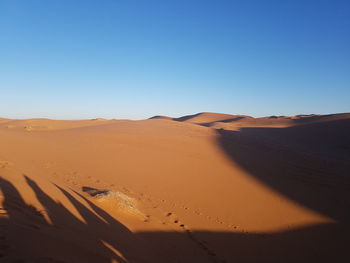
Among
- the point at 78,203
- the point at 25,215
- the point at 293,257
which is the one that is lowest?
the point at 293,257

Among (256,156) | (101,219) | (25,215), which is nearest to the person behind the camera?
(25,215)

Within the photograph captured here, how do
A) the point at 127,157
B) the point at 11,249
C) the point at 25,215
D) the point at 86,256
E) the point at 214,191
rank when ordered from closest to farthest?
1. the point at 11,249
2. the point at 86,256
3. the point at 25,215
4. the point at 214,191
5. the point at 127,157

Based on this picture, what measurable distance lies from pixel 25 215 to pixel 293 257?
4.68 metres

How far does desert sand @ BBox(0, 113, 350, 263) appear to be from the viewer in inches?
114

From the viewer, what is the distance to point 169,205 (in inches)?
220

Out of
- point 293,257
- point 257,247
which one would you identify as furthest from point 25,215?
point 293,257

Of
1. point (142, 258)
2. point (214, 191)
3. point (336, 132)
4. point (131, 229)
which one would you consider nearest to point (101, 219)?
point (131, 229)

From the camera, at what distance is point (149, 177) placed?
7.31m

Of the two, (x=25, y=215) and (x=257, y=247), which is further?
(x=257, y=247)

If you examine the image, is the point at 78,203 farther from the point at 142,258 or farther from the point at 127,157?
the point at 127,157

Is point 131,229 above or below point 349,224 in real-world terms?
above

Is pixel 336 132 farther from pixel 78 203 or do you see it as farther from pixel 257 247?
pixel 78 203

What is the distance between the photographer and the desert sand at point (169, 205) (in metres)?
2.91

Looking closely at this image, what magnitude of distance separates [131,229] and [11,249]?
7.70ft
